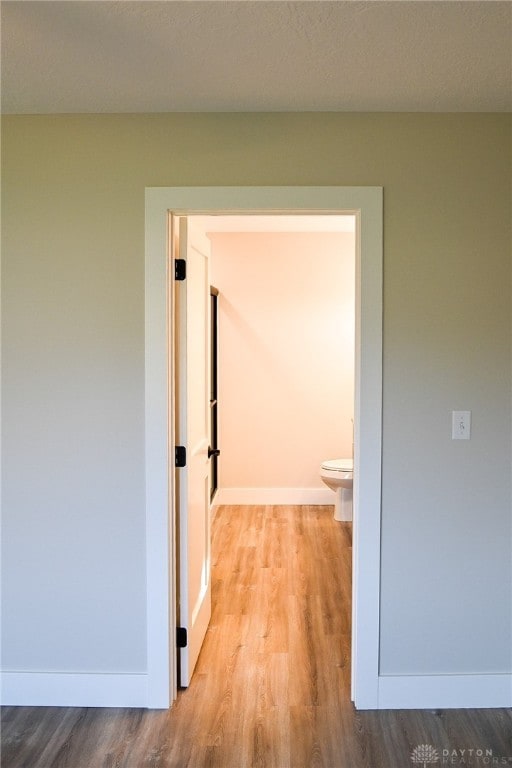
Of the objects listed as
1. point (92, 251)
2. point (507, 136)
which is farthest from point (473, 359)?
point (92, 251)

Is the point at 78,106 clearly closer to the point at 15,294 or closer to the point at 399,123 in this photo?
the point at 15,294

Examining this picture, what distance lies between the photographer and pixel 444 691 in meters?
2.23

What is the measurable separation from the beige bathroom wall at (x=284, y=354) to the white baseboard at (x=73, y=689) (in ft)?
9.48

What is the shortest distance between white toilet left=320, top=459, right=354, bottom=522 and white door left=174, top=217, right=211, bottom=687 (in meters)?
1.72

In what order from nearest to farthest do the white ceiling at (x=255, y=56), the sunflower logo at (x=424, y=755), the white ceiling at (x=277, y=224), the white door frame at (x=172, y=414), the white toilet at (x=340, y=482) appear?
1. the white ceiling at (x=255, y=56)
2. the sunflower logo at (x=424, y=755)
3. the white door frame at (x=172, y=414)
4. the white toilet at (x=340, y=482)
5. the white ceiling at (x=277, y=224)

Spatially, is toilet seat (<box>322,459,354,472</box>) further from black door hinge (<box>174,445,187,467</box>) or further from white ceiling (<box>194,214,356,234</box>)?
black door hinge (<box>174,445,187,467</box>)

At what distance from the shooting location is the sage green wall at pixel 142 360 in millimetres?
2166

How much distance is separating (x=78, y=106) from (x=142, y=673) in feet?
7.72

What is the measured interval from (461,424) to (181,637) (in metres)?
1.53

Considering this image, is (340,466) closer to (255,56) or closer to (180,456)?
(180,456)

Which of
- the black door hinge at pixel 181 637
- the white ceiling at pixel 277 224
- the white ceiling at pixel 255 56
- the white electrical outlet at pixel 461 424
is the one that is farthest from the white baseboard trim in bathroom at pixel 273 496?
the white ceiling at pixel 255 56

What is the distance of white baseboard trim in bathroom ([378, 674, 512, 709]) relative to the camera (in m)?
2.22

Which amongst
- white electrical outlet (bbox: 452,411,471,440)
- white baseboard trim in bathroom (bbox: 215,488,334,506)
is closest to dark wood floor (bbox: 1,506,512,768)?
white electrical outlet (bbox: 452,411,471,440)

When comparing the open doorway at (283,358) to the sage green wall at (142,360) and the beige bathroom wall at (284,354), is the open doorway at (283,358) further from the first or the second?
the sage green wall at (142,360)
